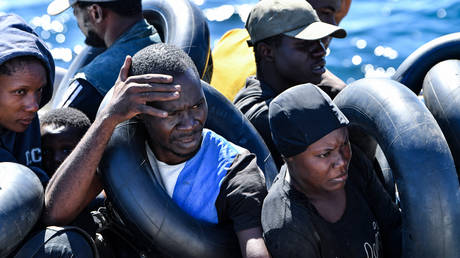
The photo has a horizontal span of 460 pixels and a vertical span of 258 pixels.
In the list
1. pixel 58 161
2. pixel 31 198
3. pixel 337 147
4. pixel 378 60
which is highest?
pixel 337 147

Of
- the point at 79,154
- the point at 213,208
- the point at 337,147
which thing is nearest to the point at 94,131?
the point at 79,154

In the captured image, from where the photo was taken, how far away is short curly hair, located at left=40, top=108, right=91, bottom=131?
11.0 feet

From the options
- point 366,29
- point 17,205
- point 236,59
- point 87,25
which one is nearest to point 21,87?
point 17,205

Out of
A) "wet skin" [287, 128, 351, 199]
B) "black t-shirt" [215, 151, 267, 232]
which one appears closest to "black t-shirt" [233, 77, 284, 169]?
"black t-shirt" [215, 151, 267, 232]

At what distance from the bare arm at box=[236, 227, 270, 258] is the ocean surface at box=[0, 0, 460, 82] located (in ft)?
17.2

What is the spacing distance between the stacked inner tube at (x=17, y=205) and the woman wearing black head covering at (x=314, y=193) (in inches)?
35.8

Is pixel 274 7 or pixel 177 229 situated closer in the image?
pixel 177 229

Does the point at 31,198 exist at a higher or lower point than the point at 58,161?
higher

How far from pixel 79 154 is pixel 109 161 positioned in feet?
0.48

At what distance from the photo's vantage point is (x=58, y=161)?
10.9 feet

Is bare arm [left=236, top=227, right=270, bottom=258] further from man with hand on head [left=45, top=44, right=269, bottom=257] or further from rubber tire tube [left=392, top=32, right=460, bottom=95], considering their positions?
rubber tire tube [left=392, top=32, right=460, bottom=95]

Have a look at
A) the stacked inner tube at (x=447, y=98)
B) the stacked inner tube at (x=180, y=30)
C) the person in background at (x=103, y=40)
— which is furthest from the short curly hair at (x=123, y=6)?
the stacked inner tube at (x=447, y=98)

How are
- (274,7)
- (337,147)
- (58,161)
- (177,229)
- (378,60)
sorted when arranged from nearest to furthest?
(337,147) → (177,229) → (58,161) → (274,7) → (378,60)

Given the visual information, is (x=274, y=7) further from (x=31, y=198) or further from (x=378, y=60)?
(x=378, y=60)
